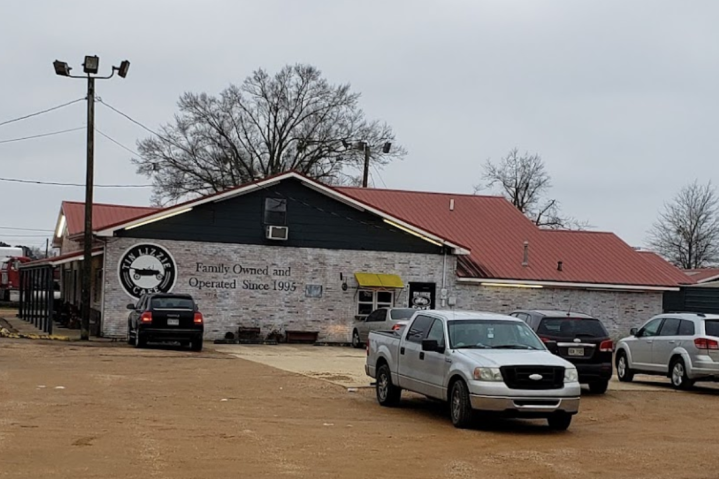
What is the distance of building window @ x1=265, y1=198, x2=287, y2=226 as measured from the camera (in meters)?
36.7

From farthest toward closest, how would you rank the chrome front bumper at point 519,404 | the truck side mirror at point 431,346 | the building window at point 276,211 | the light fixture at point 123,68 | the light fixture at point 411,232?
1. the light fixture at point 411,232
2. the building window at point 276,211
3. the light fixture at point 123,68
4. the truck side mirror at point 431,346
5. the chrome front bumper at point 519,404

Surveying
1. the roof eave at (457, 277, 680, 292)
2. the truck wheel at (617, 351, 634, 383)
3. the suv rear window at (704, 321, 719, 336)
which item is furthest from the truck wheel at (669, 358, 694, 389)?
the roof eave at (457, 277, 680, 292)

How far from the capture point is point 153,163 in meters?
60.2

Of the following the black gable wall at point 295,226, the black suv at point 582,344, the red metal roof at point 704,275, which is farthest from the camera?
the red metal roof at point 704,275

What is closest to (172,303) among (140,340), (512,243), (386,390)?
(140,340)

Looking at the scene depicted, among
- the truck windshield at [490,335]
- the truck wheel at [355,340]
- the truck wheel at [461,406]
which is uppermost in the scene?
the truck windshield at [490,335]

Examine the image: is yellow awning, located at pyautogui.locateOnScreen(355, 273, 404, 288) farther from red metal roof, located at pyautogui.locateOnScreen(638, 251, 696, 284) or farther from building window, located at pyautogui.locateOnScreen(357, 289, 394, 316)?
red metal roof, located at pyautogui.locateOnScreen(638, 251, 696, 284)

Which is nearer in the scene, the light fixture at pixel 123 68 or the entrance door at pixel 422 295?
the light fixture at pixel 123 68

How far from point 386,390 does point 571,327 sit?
195 inches

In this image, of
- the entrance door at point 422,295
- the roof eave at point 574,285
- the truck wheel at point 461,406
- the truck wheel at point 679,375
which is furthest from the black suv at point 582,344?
the roof eave at point 574,285

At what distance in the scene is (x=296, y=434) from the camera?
13.0 meters

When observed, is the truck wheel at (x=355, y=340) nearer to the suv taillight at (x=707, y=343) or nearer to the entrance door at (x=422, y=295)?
the entrance door at (x=422, y=295)

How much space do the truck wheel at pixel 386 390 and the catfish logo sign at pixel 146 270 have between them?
755 inches

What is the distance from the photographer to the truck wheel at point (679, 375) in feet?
70.0
